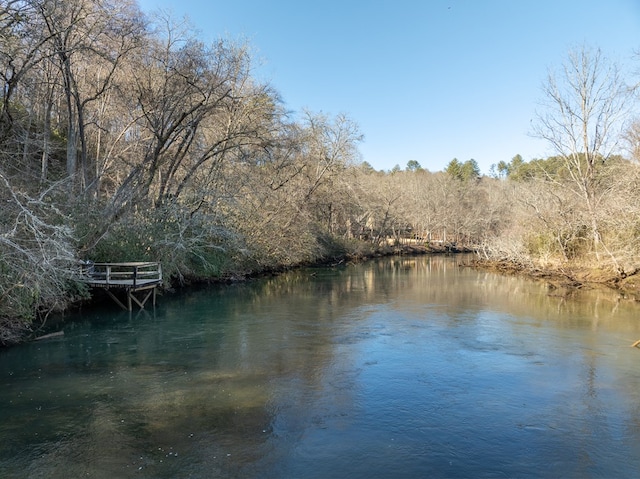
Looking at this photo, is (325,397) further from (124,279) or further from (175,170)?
(175,170)

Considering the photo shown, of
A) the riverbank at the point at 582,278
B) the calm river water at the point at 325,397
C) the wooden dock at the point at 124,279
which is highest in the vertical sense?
the wooden dock at the point at 124,279

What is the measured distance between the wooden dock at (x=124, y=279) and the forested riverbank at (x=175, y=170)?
0.58 m

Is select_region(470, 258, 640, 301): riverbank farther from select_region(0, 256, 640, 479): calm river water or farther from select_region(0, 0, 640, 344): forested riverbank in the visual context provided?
select_region(0, 256, 640, 479): calm river water

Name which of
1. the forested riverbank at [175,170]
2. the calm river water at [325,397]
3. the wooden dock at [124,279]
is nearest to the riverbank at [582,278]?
the forested riverbank at [175,170]

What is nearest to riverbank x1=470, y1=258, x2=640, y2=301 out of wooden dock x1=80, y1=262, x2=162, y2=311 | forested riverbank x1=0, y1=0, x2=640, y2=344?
Result: forested riverbank x1=0, y1=0, x2=640, y2=344

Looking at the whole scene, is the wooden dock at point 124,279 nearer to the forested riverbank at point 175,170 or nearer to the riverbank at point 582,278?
the forested riverbank at point 175,170

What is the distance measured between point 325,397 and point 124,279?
1143 centimetres

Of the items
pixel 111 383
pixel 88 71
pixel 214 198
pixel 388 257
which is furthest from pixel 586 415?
pixel 388 257

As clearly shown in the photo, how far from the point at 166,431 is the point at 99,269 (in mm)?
11947

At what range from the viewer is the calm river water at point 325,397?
6180 mm

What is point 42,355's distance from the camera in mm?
10992

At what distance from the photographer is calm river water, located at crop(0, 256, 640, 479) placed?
20.3ft

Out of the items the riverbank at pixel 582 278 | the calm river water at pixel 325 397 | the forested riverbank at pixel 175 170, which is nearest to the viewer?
the calm river water at pixel 325 397

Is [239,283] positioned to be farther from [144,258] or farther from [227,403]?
[227,403]
